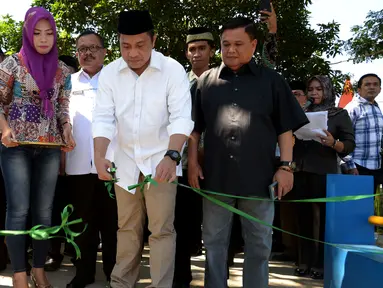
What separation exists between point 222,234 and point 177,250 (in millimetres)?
671

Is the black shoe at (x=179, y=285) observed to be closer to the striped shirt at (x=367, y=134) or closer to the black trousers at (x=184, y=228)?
the black trousers at (x=184, y=228)

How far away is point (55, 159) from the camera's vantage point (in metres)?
3.42

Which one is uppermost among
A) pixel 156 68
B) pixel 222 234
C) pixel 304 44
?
pixel 304 44

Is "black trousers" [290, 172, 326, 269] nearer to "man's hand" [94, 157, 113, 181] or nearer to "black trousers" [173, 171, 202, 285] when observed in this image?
"black trousers" [173, 171, 202, 285]

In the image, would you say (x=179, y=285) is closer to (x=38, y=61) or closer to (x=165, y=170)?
(x=165, y=170)

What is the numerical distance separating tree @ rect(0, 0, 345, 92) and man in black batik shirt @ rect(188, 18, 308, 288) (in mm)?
3926

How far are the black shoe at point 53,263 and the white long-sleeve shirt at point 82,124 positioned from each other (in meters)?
1.01

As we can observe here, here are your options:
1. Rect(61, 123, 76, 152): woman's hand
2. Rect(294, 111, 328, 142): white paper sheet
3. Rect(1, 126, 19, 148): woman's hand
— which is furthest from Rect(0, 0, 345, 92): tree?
Rect(1, 126, 19, 148): woman's hand

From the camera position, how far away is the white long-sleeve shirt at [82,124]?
12.4 ft

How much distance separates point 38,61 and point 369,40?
7.24 meters

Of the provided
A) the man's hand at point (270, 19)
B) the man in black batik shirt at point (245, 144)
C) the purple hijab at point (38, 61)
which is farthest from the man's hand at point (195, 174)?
the man's hand at point (270, 19)

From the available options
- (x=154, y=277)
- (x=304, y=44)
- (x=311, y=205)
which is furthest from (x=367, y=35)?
(x=154, y=277)

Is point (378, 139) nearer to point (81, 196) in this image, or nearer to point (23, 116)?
point (81, 196)

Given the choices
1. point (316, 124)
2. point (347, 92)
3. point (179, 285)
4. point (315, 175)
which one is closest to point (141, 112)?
point (179, 285)
